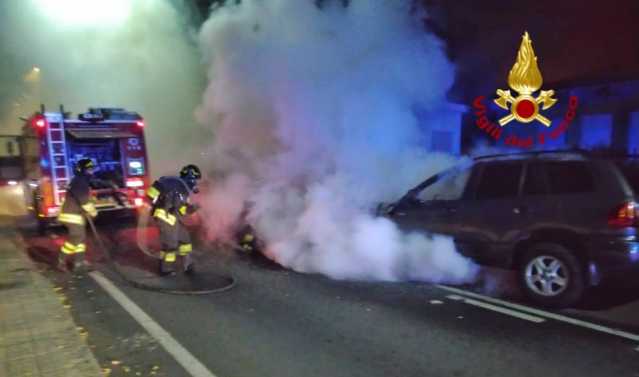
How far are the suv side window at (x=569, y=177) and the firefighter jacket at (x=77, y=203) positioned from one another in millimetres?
6467

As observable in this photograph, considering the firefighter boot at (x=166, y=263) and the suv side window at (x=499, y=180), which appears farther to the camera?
the firefighter boot at (x=166, y=263)

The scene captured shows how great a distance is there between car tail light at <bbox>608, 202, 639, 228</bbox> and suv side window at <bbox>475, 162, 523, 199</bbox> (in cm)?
112

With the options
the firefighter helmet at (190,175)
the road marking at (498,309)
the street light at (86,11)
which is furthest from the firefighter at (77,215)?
the street light at (86,11)

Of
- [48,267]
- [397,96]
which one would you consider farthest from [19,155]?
[397,96]

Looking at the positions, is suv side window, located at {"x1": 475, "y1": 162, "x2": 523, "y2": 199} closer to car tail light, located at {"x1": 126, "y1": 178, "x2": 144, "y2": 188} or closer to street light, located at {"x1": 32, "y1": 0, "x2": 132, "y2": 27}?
car tail light, located at {"x1": 126, "y1": 178, "x2": 144, "y2": 188}

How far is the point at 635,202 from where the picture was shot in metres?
5.27

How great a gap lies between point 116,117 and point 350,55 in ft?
22.8

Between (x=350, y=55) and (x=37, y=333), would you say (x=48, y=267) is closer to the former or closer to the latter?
(x=37, y=333)

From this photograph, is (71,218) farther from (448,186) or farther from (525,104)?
(525,104)

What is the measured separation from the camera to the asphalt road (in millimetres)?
4184

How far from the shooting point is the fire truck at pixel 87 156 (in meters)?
11.4

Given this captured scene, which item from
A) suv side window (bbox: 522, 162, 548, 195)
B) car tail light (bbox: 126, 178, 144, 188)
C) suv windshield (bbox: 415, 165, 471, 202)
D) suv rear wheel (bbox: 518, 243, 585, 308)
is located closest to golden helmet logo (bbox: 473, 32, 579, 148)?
suv windshield (bbox: 415, 165, 471, 202)

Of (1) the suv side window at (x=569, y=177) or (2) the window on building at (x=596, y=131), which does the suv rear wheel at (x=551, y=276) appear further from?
(2) the window on building at (x=596, y=131)

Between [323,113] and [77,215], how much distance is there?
4084mm
